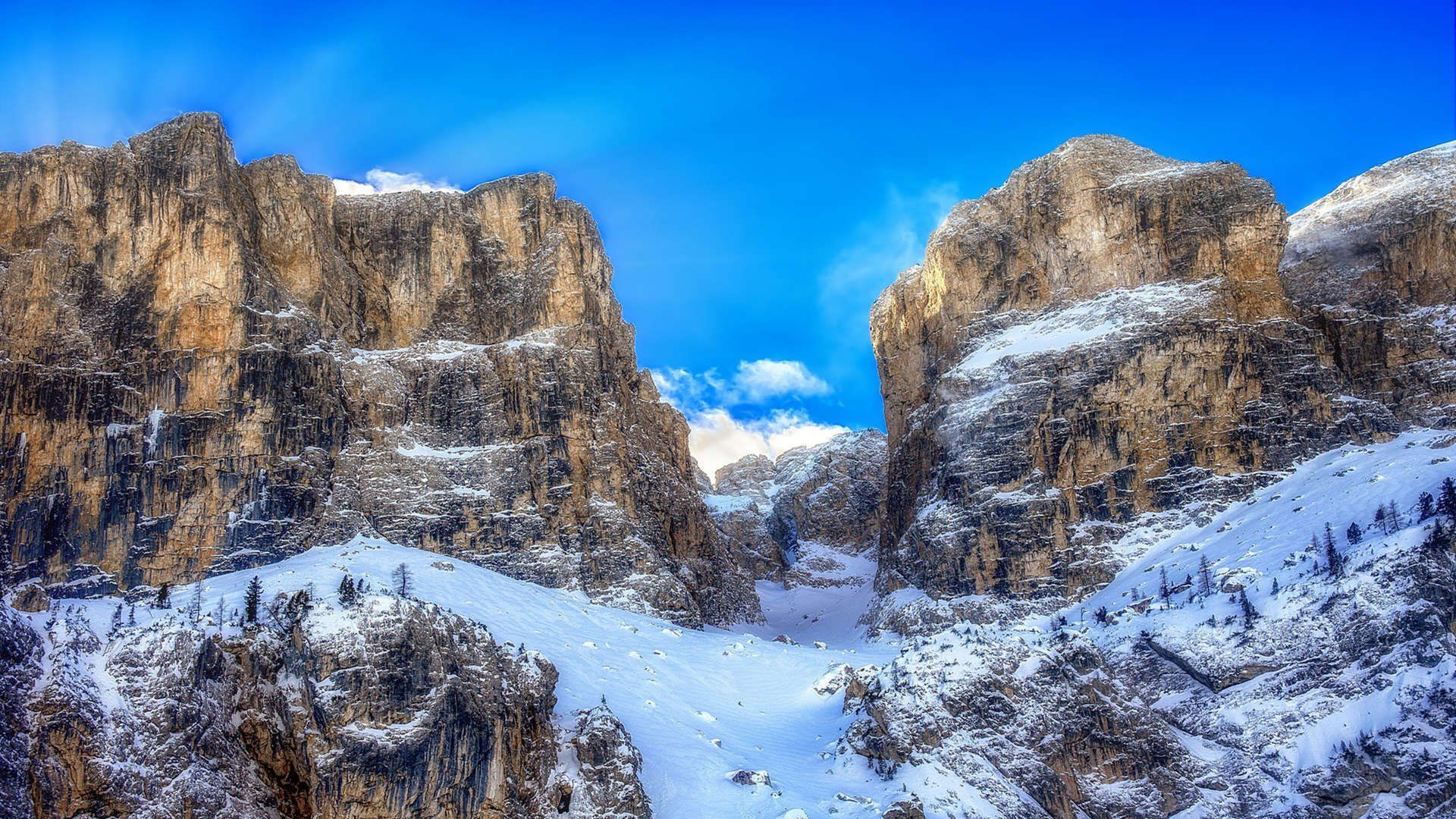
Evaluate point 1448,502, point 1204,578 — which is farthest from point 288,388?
point 1448,502

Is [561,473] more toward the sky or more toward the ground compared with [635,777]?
more toward the sky

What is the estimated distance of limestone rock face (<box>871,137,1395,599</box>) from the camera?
132 meters

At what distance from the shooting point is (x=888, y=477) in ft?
574

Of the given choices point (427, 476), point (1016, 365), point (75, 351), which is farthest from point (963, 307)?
point (75, 351)

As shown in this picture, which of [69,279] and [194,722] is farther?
[69,279]

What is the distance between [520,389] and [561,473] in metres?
10.5

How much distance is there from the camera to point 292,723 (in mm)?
70000

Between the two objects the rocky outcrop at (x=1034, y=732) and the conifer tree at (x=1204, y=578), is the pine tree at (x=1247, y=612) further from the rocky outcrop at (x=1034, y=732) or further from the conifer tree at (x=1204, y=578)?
the rocky outcrop at (x=1034, y=732)

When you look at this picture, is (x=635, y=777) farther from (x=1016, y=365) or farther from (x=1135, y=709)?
(x=1016, y=365)

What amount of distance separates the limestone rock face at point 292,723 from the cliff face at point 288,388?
42202mm

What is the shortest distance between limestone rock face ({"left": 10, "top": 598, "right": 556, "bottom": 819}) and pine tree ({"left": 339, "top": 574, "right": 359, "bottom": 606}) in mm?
2760

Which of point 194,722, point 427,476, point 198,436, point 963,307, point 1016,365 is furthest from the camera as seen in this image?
point 963,307

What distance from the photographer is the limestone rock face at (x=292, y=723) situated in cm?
6512

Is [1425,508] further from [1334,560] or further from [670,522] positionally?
[670,522]
